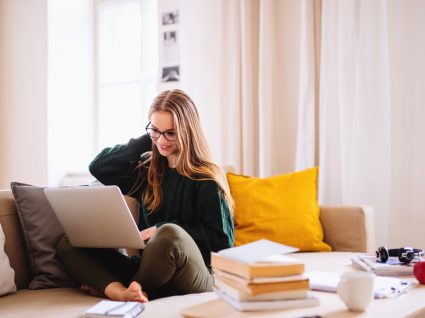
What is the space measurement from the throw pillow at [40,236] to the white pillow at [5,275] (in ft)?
0.35

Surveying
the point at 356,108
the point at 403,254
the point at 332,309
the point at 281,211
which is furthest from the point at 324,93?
the point at 332,309

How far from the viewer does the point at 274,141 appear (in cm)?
314

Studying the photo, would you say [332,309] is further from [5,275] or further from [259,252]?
[5,275]

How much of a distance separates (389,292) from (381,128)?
1393 millimetres

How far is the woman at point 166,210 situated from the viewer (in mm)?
1607

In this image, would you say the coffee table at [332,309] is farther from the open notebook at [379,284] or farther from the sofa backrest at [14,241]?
the sofa backrest at [14,241]

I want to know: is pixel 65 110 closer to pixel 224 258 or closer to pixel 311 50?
pixel 311 50

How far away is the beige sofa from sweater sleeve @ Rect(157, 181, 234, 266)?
0.21m

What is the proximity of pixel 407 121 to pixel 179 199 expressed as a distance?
132cm

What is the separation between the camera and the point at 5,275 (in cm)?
173

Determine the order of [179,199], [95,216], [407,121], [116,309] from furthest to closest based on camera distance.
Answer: [407,121], [179,199], [95,216], [116,309]

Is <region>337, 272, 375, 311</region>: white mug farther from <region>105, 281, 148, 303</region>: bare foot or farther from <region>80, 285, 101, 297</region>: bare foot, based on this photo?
<region>80, 285, 101, 297</region>: bare foot

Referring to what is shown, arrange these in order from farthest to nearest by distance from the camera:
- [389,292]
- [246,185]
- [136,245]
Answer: [246,185] < [136,245] < [389,292]

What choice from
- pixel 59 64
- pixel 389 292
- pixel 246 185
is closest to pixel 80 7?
pixel 59 64
